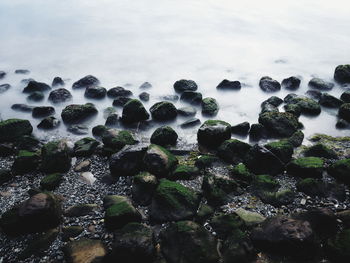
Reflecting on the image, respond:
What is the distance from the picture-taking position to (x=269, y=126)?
247 inches

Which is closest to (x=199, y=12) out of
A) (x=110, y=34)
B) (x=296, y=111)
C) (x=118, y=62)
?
(x=110, y=34)

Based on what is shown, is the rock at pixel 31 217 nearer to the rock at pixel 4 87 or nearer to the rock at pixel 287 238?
the rock at pixel 287 238

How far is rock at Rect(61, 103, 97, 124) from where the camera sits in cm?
694

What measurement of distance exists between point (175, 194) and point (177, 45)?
27.5 feet

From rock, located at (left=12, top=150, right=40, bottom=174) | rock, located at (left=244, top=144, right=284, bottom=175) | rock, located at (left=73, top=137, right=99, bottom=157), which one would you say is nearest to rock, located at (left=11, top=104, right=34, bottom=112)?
rock, located at (left=73, top=137, right=99, bottom=157)

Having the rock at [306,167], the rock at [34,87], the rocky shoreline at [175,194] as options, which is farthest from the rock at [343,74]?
the rock at [34,87]

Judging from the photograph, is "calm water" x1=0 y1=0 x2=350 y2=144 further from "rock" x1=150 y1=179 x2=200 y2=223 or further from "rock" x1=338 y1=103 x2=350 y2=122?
"rock" x1=150 y1=179 x2=200 y2=223

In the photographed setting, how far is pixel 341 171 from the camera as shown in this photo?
4.68 meters

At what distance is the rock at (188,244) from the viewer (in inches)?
137

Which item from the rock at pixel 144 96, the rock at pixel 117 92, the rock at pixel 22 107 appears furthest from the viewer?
the rock at pixel 117 92

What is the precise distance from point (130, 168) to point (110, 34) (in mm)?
9296

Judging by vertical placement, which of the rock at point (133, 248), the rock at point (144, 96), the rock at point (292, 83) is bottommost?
the rock at point (144, 96)

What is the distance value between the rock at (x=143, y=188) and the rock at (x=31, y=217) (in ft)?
3.65

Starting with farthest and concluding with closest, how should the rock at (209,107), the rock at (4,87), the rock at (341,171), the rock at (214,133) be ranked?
the rock at (4,87) → the rock at (209,107) → the rock at (214,133) → the rock at (341,171)
